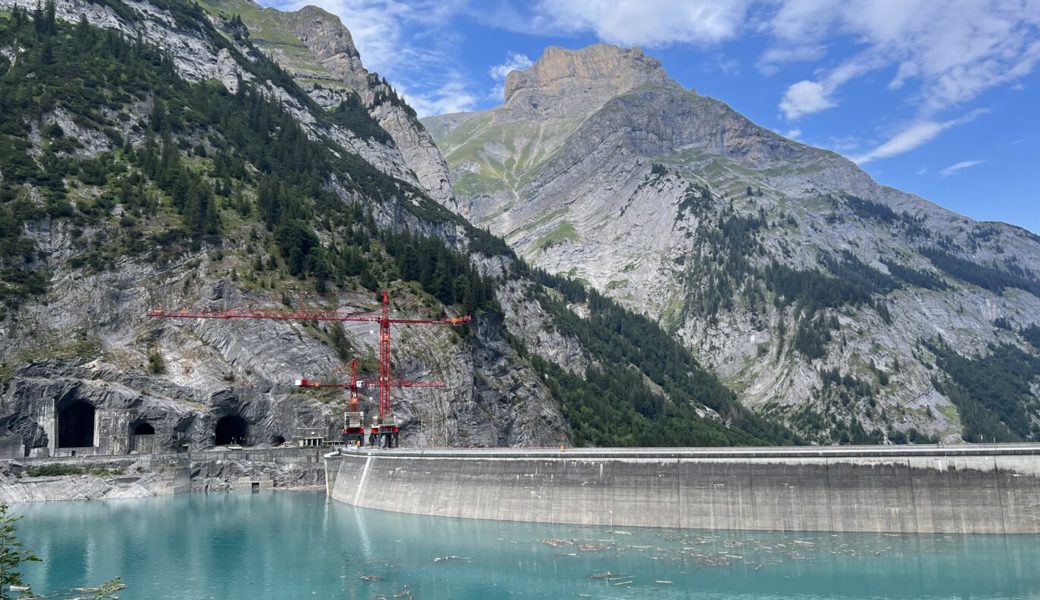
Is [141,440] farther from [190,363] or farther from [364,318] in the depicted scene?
[364,318]

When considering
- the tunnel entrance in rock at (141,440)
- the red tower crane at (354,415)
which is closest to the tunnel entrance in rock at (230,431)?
the tunnel entrance in rock at (141,440)

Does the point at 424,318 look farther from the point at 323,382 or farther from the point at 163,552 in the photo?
the point at 163,552

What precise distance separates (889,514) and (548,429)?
58355 millimetres

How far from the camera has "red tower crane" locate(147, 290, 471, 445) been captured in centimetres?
10312

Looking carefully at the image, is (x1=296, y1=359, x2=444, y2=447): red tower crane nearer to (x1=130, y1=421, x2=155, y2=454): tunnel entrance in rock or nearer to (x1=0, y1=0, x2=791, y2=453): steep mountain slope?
(x1=0, y1=0, x2=791, y2=453): steep mountain slope

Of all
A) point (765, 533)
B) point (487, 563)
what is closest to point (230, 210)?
point (487, 563)

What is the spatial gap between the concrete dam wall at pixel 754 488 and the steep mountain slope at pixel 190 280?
93.7 ft

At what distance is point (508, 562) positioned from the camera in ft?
201

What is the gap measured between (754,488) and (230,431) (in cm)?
7048

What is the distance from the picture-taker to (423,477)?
278 ft

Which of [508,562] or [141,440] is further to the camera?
[141,440]

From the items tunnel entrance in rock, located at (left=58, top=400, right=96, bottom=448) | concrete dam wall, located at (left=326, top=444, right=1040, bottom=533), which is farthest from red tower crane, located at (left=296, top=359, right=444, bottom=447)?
tunnel entrance in rock, located at (left=58, top=400, right=96, bottom=448)

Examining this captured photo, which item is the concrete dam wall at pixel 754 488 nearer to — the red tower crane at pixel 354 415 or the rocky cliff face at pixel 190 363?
the red tower crane at pixel 354 415

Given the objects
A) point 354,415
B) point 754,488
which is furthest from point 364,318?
point 754,488
